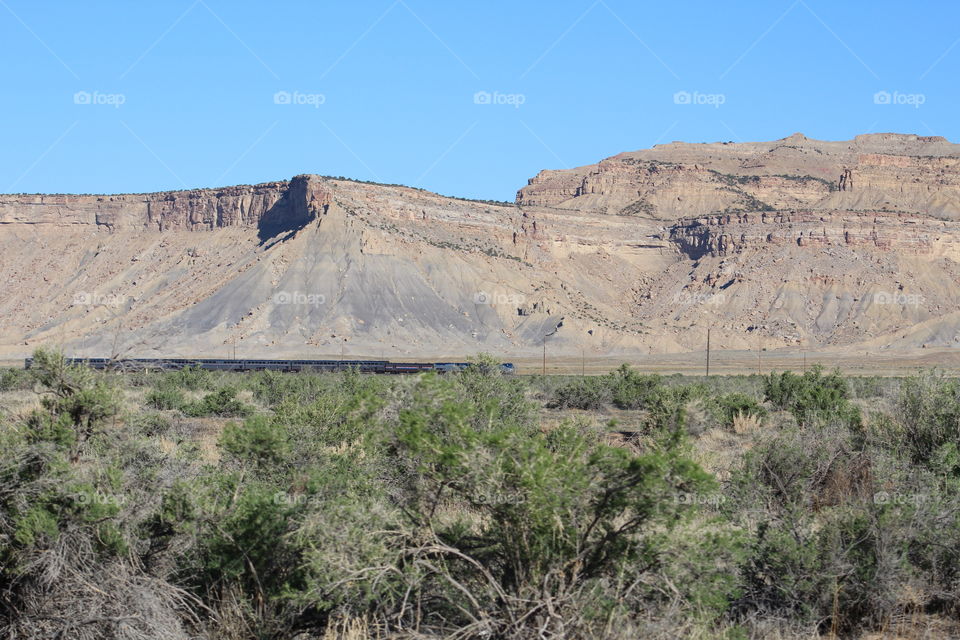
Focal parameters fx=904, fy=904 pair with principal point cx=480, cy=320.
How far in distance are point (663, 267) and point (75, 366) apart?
13433cm

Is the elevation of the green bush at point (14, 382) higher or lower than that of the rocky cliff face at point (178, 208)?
lower

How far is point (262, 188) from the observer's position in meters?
129

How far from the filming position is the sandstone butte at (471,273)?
103m

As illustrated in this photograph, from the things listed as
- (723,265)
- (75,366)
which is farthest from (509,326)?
(75,366)

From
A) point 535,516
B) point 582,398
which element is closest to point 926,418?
point 535,516

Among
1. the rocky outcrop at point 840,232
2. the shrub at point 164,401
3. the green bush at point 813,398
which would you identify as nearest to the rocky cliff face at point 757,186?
the rocky outcrop at point 840,232

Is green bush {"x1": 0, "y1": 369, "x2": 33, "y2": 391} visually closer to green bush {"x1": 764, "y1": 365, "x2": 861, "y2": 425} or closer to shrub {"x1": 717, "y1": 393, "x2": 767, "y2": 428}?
shrub {"x1": 717, "y1": 393, "x2": 767, "y2": 428}

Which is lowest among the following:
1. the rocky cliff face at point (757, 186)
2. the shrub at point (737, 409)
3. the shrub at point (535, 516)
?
the shrub at point (535, 516)

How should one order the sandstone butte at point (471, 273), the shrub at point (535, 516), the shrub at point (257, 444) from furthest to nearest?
1. the sandstone butte at point (471, 273)
2. the shrub at point (257, 444)
3. the shrub at point (535, 516)

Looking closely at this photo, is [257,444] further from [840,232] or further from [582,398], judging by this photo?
[840,232]

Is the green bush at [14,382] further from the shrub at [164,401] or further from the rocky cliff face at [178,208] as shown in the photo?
the rocky cliff face at [178,208]

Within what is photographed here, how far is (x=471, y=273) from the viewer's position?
118 m

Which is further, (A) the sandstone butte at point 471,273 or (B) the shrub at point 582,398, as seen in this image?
(A) the sandstone butte at point 471,273

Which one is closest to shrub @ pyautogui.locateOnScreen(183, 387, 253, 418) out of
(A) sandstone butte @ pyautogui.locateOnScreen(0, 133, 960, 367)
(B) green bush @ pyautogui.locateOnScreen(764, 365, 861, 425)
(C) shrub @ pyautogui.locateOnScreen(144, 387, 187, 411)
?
(C) shrub @ pyautogui.locateOnScreen(144, 387, 187, 411)
